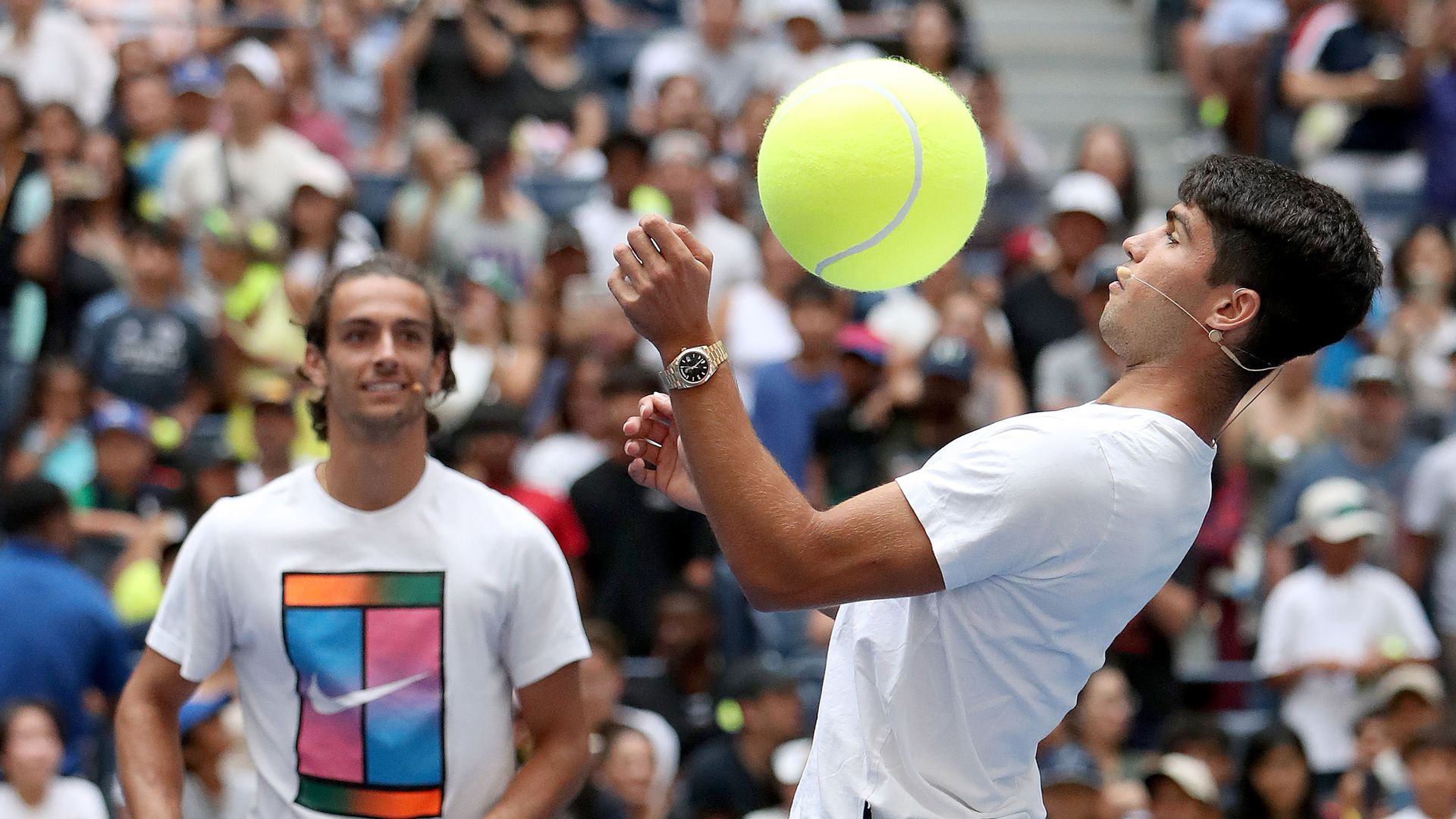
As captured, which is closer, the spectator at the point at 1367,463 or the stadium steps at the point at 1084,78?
the spectator at the point at 1367,463

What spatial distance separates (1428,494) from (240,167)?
22.8 feet

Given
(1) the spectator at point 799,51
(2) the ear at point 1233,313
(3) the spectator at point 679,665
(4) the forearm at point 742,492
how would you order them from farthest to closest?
(1) the spectator at point 799,51, (3) the spectator at point 679,665, (2) the ear at point 1233,313, (4) the forearm at point 742,492

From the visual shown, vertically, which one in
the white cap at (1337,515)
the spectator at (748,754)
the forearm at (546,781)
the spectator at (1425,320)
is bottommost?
the spectator at (748,754)

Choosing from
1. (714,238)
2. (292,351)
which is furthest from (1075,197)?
(292,351)

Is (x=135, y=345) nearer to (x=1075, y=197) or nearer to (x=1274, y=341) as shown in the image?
(x=1075, y=197)

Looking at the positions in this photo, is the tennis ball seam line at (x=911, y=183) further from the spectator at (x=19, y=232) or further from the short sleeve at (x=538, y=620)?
the spectator at (x=19, y=232)

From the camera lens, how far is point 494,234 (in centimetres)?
1069

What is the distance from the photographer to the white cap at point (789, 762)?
723cm

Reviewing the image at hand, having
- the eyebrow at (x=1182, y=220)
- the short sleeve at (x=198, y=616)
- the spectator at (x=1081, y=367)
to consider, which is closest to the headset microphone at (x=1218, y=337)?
the eyebrow at (x=1182, y=220)

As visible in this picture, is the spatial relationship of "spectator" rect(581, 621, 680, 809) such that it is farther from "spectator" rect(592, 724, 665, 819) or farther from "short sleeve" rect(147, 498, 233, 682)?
A: "short sleeve" rect(147, 498, 233, 682)

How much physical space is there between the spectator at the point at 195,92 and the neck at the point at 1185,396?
29.3 feet

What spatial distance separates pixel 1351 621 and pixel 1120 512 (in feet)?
19.8

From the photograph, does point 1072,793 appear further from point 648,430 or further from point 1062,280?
point 648,430

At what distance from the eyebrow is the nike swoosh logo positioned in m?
1.94
